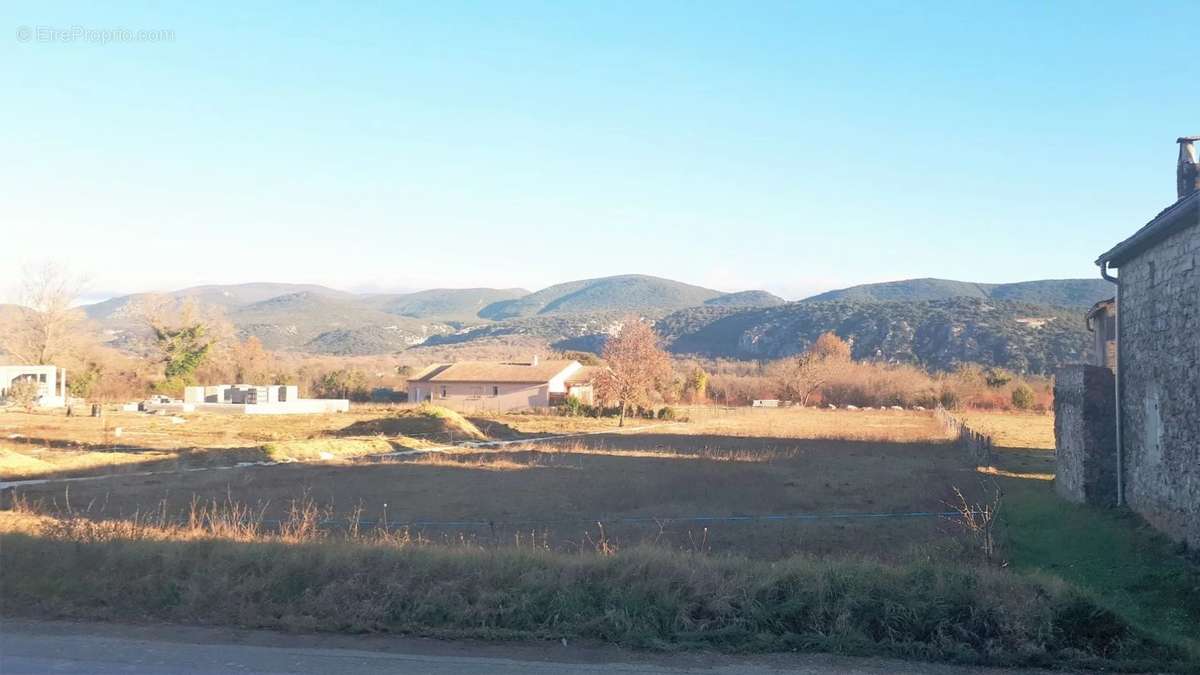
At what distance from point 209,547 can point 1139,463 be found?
43.9ft

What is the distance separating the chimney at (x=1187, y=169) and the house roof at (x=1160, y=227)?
4.96 ft

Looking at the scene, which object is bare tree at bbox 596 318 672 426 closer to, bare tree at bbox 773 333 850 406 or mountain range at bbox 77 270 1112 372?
bare tree at bbox 773 333 850 406

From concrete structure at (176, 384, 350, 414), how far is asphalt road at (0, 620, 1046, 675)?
5979 centimetres

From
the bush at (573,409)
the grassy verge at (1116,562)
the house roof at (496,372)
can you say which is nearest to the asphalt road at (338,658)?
the grassy verge at (1116,562)

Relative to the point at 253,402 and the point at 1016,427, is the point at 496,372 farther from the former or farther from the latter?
the point at 1016,427

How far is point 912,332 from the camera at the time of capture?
111438 mm

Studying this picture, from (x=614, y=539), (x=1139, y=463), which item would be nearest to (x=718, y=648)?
(x=614, y=539)

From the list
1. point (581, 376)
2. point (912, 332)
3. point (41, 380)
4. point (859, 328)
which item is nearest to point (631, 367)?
point (581, 376)

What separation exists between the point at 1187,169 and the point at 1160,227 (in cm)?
369

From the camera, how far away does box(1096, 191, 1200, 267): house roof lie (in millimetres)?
11039

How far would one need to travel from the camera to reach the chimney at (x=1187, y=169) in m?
14.7

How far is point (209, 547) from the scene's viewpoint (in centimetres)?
863

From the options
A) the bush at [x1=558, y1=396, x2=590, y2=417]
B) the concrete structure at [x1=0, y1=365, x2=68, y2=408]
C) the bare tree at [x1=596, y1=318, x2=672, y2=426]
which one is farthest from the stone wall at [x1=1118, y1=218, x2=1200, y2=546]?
the concrete structure at [x1=0, y1=365, x2=68, y2=408]

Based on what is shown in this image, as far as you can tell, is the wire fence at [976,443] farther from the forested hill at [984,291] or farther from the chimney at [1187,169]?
the forested hill at [984,291]
